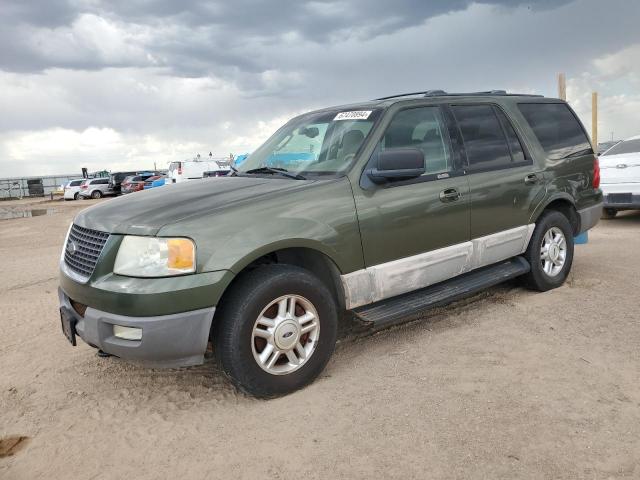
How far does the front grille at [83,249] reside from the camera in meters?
3.21

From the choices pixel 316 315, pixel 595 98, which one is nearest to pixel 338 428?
pixel 316 315

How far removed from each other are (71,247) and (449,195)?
2794 millimetres

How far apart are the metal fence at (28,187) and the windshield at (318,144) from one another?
43.6 metres

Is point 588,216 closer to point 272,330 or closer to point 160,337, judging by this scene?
point 272,330

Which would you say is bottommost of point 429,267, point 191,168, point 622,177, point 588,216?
point 429,267

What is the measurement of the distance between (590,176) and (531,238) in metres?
1.18

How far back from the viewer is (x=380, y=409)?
122 inches

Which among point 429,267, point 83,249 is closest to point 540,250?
point 429,267

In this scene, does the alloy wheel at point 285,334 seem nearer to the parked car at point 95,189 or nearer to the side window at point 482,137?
the side window at point 482,137

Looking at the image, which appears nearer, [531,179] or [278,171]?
[278,171]

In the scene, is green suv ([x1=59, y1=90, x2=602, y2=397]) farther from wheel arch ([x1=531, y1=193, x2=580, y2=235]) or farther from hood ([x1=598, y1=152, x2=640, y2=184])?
hood ([x1=598, y1=152, x2=640, y2=184])

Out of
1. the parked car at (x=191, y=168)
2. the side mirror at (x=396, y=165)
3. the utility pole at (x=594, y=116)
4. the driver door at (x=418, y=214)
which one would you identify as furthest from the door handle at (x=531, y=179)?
the parked car at (x=191, y=168)

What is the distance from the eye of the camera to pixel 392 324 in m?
4.58

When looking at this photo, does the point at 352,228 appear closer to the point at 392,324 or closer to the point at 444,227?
the point at 444,227
